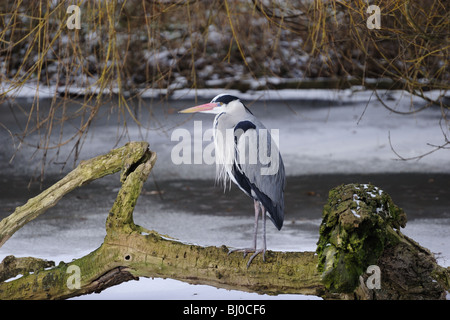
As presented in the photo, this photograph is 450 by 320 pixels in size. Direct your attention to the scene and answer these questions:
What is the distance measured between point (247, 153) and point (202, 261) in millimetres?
486

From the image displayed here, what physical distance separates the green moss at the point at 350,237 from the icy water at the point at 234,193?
28.5 inches

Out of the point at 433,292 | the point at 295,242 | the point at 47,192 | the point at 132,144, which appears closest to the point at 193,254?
the point at 132,144

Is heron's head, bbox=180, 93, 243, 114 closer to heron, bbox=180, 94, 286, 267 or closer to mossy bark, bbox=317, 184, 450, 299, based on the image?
heron, bbox=180, 94, 286, 267

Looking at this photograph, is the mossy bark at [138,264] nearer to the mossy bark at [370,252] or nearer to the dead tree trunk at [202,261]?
the dead tree trunk at [202,261]

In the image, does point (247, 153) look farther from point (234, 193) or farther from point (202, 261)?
point (234, 193)

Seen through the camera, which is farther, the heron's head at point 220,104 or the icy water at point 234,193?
the icy water at point 234,193

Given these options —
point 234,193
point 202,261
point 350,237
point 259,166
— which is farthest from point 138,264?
point 234,193

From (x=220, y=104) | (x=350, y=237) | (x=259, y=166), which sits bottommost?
(x=350, y=237)

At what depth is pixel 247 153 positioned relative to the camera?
2.81 meters

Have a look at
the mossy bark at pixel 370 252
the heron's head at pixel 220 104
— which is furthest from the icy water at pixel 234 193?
the heron's head at pixel 220 104

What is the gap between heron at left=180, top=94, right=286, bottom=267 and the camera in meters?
2.77

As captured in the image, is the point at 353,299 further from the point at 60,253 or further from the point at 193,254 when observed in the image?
the point at 60,253

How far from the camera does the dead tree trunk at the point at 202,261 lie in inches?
107

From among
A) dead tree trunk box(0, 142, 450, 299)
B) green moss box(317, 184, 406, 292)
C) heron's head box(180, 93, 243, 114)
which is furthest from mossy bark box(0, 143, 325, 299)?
heron's head box(180, 93, 243, 114)
